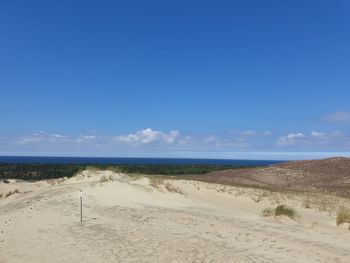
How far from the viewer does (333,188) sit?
143 ft

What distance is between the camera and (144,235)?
48.8 feet

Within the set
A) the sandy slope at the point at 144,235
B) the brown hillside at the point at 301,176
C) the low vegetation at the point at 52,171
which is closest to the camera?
the sandy slope at the point at 144,235

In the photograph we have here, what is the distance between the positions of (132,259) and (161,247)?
138 centimetres

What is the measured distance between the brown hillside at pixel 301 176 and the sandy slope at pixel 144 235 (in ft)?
66.0

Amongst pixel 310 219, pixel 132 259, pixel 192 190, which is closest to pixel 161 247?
pixel 132 259

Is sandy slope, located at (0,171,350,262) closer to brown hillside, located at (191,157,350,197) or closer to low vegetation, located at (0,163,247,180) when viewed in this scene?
brown hillside, located at (191,157,350,197)

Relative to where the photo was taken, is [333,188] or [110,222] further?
[333,188]

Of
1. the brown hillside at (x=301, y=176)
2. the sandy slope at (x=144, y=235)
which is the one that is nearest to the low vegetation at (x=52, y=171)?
the brown hillside at (x=301, y=176)

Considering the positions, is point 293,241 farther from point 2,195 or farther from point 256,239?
point 2,195

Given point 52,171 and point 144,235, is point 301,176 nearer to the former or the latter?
point 52,171

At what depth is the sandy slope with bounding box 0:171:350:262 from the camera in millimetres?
12688

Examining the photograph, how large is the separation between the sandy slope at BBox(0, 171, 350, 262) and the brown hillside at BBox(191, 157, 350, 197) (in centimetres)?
2011

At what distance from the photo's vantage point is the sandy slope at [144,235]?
12.7 metres

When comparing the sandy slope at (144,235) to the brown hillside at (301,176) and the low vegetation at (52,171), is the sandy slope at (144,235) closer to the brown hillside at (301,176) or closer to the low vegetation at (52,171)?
the brown hillside at (301,176)
